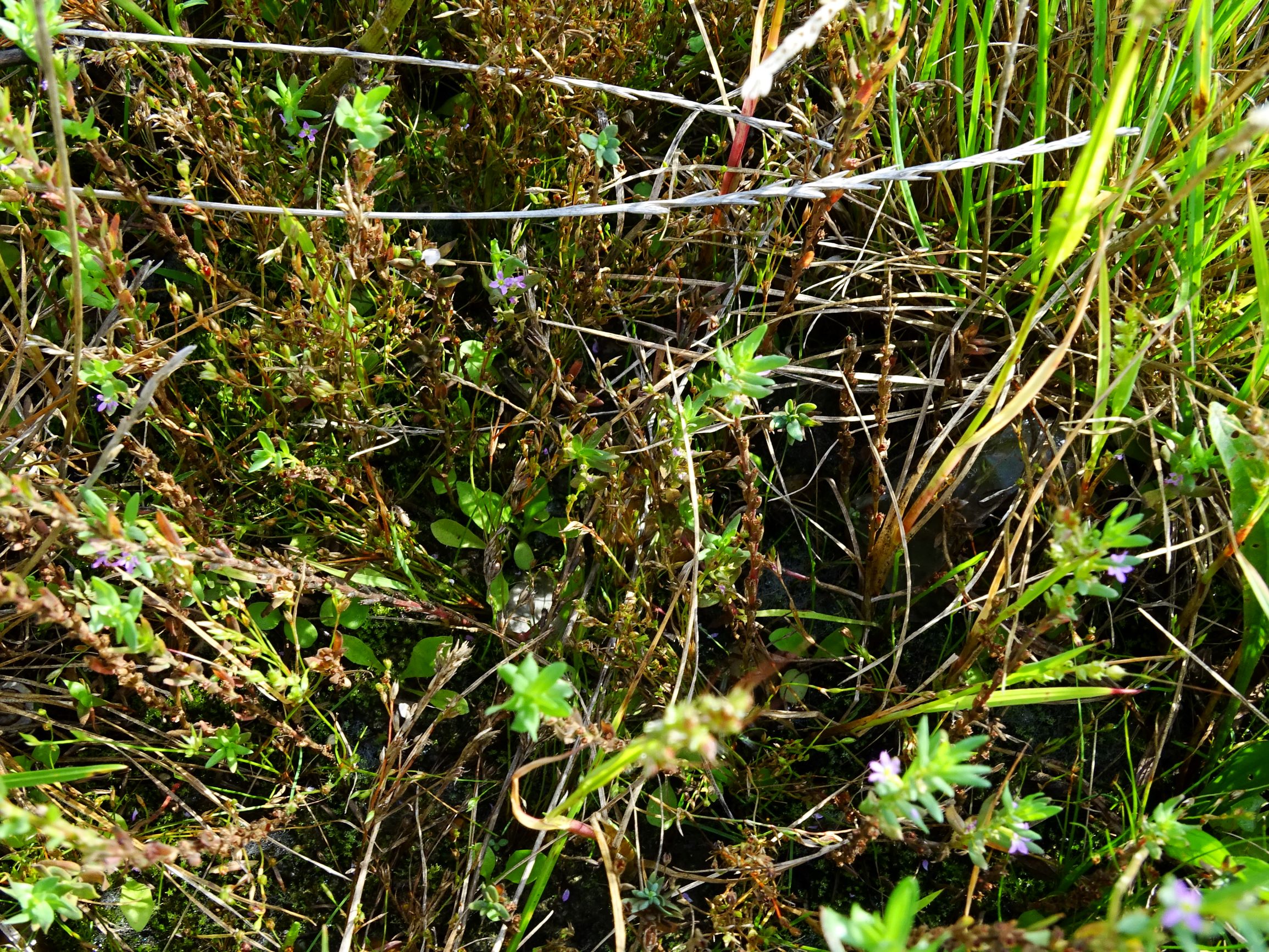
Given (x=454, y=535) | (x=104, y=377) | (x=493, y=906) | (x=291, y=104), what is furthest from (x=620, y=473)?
(x=291, y=104)

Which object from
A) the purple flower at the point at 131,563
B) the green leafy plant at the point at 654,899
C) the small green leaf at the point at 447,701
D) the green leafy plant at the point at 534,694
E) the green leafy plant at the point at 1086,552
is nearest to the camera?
the green leafy plant at the point at 534,694

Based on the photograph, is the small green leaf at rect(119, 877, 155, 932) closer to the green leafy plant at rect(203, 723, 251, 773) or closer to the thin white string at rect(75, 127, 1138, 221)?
the green leafy plant at rect(203, 723, 251, 773)

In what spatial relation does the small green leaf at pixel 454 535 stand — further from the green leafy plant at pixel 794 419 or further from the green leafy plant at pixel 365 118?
the green leafy plant at pixel 365 118

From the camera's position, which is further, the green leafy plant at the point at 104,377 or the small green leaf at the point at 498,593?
the small green leaf at the point at 498,593

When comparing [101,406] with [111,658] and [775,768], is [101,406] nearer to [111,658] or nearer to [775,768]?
[111,658]

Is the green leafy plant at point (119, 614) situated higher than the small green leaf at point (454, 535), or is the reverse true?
the green leafy plant at point (119, 614)

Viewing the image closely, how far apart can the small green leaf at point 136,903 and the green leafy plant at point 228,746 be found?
0.29 m

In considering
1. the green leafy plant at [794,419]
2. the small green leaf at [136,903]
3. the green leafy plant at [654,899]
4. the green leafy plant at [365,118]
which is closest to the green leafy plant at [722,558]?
the green leafy plant at [794,419]

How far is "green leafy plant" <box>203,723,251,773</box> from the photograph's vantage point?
170 cm

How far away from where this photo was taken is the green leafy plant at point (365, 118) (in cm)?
143

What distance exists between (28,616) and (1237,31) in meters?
2.98

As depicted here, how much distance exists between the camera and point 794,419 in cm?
182

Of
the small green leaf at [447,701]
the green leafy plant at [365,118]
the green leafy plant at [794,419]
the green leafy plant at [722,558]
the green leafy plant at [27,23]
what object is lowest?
the small green leaf at [447,701]

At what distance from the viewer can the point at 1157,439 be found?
75.4 inches
